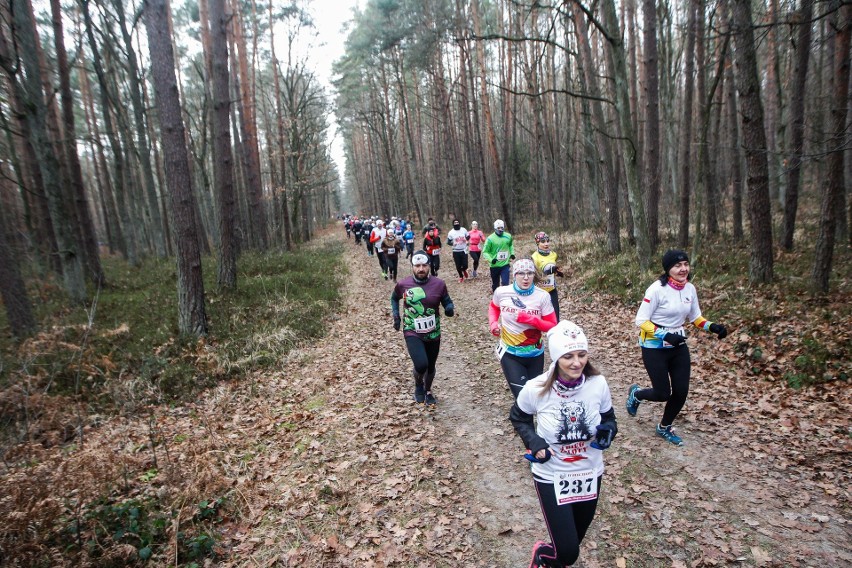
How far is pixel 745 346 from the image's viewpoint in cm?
712

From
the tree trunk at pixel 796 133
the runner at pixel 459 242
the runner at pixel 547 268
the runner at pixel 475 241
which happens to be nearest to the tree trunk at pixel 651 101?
the tree trunk at pixel 796 133

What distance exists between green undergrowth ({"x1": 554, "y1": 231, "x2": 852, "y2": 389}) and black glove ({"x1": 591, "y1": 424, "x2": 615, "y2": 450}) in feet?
16.4

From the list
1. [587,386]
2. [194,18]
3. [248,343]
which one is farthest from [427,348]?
[194,18]

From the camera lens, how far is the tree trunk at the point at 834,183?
7.57m

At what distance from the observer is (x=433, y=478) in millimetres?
4949

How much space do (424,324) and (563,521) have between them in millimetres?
3496

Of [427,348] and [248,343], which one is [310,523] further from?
[248,343]

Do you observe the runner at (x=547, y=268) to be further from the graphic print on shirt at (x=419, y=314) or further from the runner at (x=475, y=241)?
the runner at (x=475, y=241)

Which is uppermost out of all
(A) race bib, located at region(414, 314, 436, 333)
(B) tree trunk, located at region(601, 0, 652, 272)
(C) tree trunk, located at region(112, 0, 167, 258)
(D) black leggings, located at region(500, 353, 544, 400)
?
(C) tree trunk, located at region(112, 0, 167, 258)

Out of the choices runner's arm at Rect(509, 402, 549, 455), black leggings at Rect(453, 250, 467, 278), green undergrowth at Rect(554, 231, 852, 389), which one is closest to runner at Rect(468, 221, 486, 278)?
black leggings at Rect(453, 250, 467, 278)

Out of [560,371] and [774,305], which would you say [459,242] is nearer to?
[774,305]

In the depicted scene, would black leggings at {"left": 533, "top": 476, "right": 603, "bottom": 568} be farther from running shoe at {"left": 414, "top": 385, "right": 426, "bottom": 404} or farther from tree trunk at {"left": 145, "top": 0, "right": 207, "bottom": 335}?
tree trunk at {"left": 145, "top": 0, "right": 207, "bottom": 335}

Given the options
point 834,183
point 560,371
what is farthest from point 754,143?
point 560,371

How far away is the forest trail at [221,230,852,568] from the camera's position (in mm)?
3843
